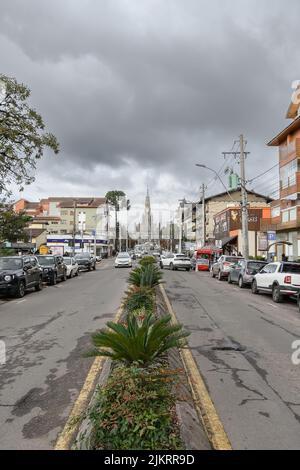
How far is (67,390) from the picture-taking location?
5.54 meters

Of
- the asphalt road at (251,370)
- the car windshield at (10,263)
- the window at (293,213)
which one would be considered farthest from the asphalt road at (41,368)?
the window at (293,213)

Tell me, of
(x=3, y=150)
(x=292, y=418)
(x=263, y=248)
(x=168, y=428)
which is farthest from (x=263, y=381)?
(x=263, y=248)

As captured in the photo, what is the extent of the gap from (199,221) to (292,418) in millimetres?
93573

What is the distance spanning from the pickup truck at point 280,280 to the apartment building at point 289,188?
448 inches

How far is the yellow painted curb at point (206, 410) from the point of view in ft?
13.0

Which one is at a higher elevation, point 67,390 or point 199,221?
point 199,221

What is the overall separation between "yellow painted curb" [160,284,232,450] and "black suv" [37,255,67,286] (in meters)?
18.2

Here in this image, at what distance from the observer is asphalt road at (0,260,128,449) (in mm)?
4332

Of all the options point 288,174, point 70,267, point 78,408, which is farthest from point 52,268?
point 78,408

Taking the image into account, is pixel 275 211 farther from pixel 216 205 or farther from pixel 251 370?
pixel 216 205

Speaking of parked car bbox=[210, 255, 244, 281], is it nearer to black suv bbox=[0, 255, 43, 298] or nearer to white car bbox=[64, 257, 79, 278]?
white car bbox=[64, 257, 79, 278]

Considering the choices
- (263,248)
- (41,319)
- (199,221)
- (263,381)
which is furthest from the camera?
(199,221)
